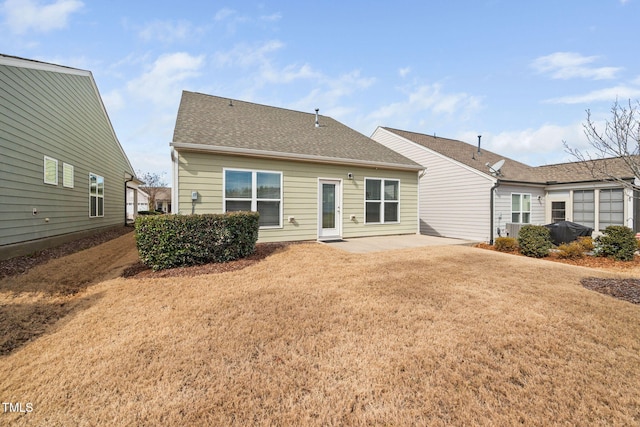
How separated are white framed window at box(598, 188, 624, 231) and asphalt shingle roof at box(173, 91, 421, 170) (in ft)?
27.3

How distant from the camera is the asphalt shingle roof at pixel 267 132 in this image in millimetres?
8555

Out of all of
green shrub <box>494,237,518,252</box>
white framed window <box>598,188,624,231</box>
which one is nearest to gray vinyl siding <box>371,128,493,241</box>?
green shrub <box>494,237,518,252</box>

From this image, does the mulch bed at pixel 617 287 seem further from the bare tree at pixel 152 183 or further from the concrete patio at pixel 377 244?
the bare tree at pixel 152 183

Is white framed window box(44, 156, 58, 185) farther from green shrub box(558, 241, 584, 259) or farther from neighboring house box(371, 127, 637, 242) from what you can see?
green shrub box(558, 241, 584, 259)

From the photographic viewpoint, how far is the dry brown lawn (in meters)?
2.09

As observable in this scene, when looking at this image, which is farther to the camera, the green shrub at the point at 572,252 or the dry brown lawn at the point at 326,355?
the green shrub at the point at 572,252

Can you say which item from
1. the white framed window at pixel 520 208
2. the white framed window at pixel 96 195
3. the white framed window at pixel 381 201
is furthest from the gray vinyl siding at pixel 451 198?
the white framed window at pixel 96 195

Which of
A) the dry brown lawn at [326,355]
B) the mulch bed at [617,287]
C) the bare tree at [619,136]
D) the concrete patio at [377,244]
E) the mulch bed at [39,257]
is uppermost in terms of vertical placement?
the bare tree at [619,136]

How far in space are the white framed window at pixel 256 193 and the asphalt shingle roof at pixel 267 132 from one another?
781 mm

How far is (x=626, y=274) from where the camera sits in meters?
6.11

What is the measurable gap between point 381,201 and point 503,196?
5613mm

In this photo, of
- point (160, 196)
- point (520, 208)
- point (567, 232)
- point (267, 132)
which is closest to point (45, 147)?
point (267, 132)

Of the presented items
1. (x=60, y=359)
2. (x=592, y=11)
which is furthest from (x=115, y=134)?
(x=592, y=11)

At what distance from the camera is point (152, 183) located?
128ft
